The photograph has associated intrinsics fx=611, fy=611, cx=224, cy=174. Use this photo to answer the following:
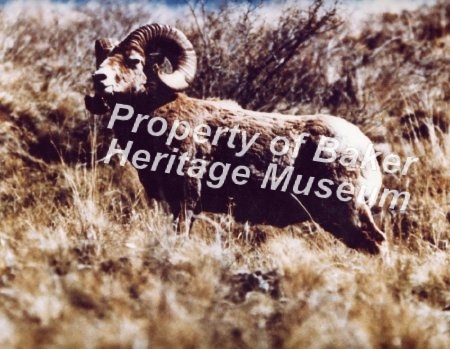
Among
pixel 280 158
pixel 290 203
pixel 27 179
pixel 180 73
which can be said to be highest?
pixel 180 73

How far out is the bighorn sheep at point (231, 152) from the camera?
20.0 ft

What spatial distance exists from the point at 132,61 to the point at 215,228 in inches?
78.3

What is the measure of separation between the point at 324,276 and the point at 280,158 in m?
1.64

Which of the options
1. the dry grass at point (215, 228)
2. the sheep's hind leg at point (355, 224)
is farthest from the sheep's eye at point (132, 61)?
the sheep's hind leg at point (355, 224)

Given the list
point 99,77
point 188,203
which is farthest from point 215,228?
point 99,77

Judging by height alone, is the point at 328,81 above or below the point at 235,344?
above

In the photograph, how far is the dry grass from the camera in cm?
387

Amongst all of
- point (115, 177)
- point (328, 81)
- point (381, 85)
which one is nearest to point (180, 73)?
point (115, 177)

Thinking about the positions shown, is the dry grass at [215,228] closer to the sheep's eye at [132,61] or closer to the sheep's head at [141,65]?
the sheep's head at [141,65]

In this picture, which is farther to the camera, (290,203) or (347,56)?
(347,56)

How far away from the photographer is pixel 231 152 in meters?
6.20

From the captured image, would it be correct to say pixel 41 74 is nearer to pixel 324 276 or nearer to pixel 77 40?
pixel 77 40

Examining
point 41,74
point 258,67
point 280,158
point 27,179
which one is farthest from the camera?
point 41,74

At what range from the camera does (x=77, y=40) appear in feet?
37.3
